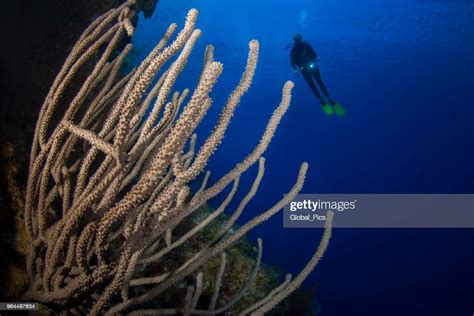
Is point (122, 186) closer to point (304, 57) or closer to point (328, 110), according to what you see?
point (304, 57)

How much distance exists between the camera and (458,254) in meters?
41.2

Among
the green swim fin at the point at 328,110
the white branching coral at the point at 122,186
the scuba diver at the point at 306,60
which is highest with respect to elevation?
the scuba diver at the point at 306,60

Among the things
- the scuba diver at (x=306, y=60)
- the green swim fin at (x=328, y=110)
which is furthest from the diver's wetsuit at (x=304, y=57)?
the green swim fin at (x=328, y=110)

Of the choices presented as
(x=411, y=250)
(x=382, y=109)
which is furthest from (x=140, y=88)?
(x=382, y=109)

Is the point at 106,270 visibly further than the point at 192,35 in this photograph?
Yes

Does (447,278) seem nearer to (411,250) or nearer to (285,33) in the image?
(411,250)

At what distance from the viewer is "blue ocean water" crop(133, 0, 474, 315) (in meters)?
29.9

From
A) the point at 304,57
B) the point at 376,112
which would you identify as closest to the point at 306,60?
the point at 304,57

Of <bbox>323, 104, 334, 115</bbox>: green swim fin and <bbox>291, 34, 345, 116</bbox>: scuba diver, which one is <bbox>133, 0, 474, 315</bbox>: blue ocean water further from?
<bbox>291, 34, 345, 116</bbox>: scuba diver

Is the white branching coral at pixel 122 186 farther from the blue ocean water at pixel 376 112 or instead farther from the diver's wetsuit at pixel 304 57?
the blue ocean water at pixel 376 112

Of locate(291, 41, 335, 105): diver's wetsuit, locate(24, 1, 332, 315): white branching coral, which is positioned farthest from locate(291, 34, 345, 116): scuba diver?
locate(24, 1, 332, 315): white branching coral

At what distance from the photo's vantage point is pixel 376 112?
54781 millimetres

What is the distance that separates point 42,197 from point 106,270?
0.55 m

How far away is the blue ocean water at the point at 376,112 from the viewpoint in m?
29.9
